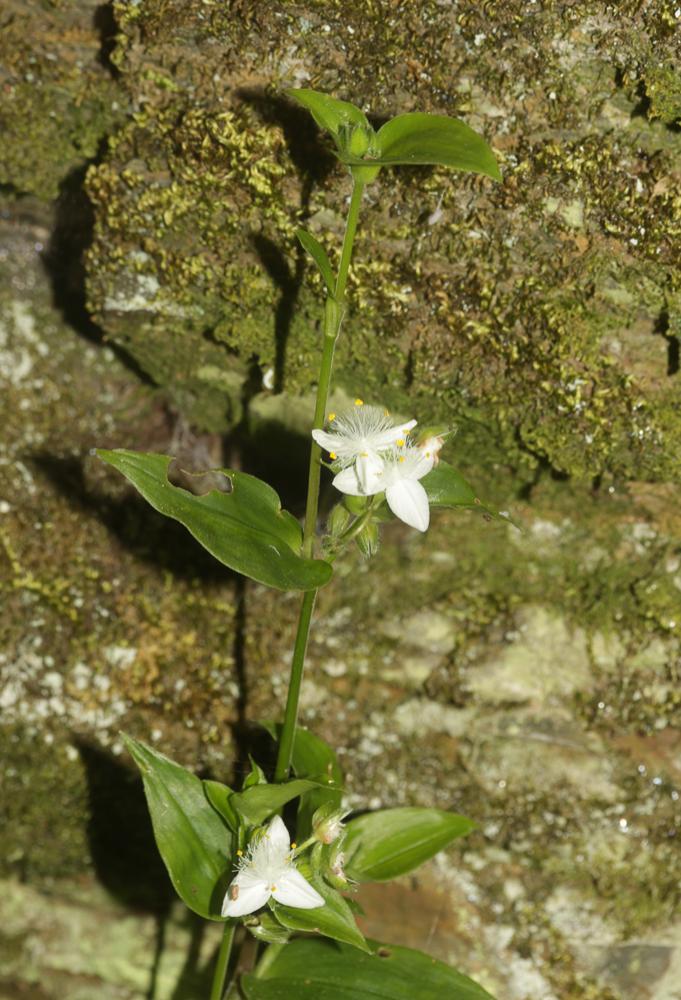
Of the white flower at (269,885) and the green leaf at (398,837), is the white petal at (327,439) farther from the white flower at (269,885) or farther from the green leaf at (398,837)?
the green leaf at (398,837)

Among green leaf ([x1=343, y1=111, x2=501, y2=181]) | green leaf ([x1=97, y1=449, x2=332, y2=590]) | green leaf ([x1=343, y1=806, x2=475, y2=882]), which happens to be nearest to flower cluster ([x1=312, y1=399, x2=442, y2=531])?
green leaf ([x1=97, y1=449, x2=332, y2=590])

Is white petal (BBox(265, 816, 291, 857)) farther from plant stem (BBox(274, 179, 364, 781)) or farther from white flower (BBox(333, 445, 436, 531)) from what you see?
white flower (BBox(333, 445, 436, 531))

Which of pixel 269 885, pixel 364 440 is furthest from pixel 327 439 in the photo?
pixel 269 885

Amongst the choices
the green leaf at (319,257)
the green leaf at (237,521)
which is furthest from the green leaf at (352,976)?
the green leaf at (319,257)

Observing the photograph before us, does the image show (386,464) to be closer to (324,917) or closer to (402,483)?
(402,483)

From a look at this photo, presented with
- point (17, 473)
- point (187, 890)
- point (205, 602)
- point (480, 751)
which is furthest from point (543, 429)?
point (17, 473)

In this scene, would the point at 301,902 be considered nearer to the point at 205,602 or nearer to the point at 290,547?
the point at 290,547
